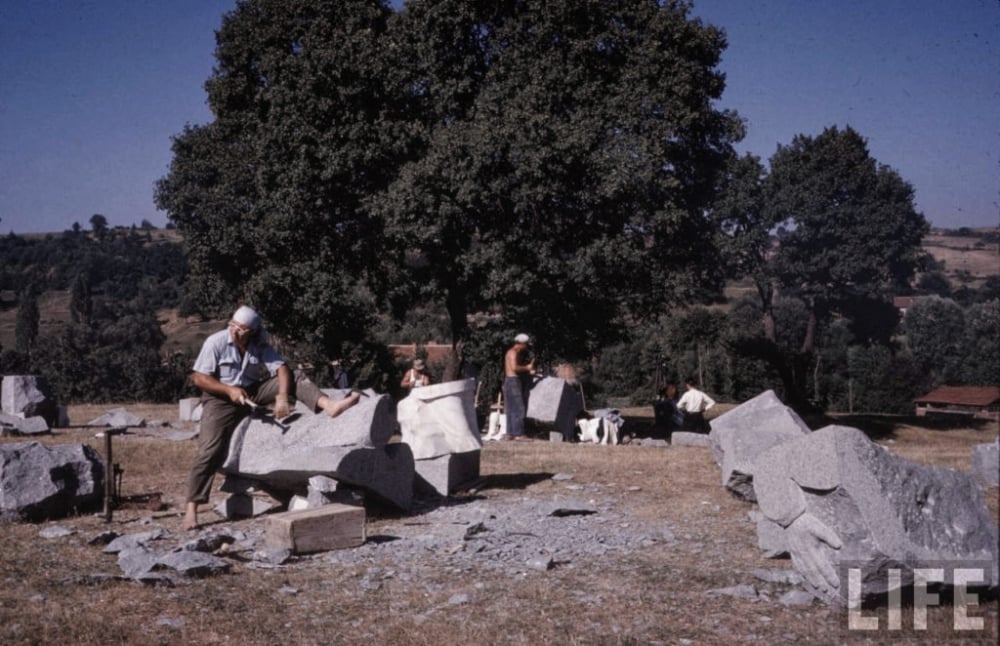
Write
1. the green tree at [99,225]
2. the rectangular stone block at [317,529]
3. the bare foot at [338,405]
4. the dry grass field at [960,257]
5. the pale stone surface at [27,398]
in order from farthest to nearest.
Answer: the green tree at [99,225] < the dry grass field at [960,257] < the pale stone surface at [27,398] < the bare foot at [338,405] < the rectangular stone block at [317,529]

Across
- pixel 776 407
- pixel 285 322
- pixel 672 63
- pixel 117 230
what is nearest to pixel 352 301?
pixel 285 322

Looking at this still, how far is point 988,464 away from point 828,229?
126 feet

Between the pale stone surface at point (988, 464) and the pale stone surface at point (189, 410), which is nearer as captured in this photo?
the pale stone surface at point (988, 464)

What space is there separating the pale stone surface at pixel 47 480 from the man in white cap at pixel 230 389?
1.32m

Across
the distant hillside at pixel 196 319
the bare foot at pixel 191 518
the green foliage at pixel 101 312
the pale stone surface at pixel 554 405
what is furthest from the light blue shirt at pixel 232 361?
the distant hillside at pixel 196 319

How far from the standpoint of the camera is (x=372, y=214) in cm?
1688

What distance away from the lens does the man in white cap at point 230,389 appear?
26.3ft

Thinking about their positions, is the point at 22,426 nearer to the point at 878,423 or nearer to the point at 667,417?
the point at 667,417

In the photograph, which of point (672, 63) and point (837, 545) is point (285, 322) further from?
point (837, 545)

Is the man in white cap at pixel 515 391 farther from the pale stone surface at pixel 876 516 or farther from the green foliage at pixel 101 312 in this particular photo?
the green foliage at pixel 101 312

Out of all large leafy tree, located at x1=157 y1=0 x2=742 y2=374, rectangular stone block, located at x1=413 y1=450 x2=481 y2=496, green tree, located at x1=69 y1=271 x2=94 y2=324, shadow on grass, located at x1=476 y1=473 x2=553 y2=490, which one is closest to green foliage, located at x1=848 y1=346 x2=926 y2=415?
large leafy tree, located at x1=157 y1=0 x2=742 y2=374

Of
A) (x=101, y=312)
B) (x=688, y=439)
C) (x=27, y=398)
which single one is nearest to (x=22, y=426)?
(x=27, y=398)

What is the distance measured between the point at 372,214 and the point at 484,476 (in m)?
7.75

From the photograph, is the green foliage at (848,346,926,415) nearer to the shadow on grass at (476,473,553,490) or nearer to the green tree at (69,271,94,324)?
the shadow on grass at (476,473,553,490)
